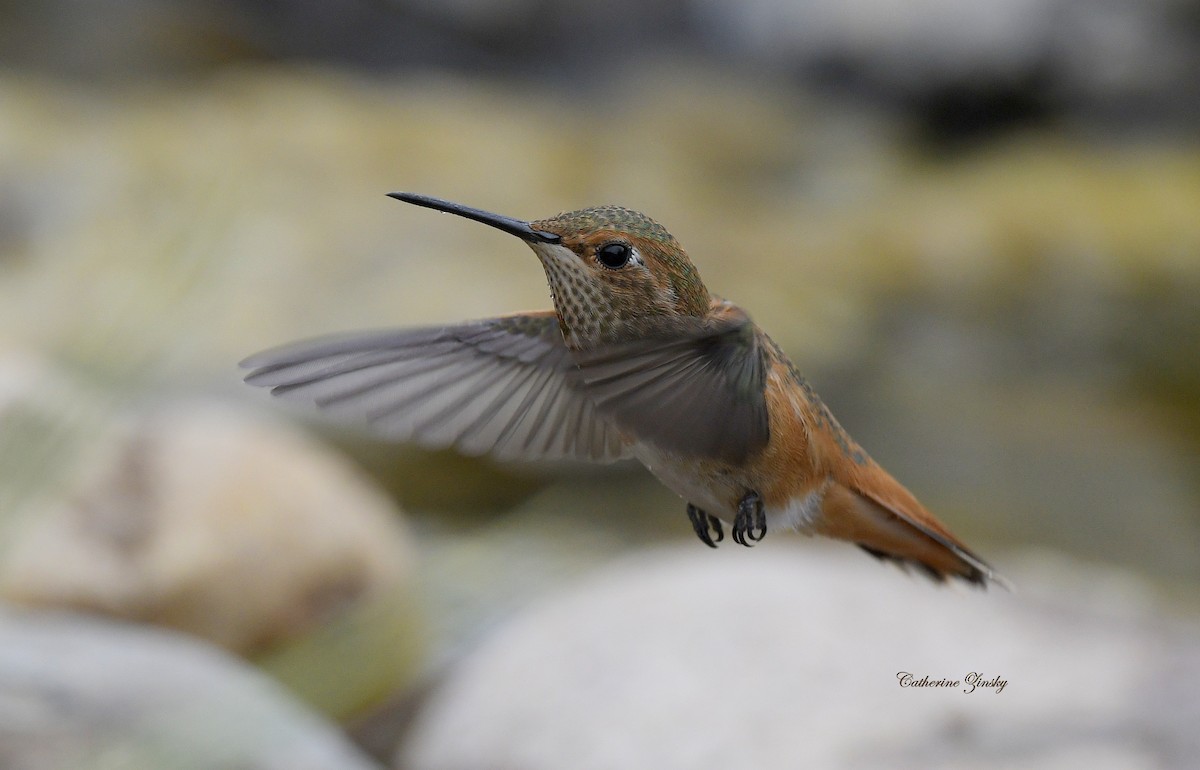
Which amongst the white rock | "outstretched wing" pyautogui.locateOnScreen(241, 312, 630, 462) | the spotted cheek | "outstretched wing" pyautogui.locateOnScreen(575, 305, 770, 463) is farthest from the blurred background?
"outstretched wing" pyautogui.locateOnScreen(575, 305, 770, 463)

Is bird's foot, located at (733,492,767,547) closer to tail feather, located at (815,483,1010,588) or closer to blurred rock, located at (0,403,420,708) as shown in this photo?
tail feather, located at (815,483,1010,588)

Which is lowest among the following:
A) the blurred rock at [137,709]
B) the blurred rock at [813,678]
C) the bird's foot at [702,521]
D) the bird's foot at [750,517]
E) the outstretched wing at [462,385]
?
the blurred rock at [813,678]

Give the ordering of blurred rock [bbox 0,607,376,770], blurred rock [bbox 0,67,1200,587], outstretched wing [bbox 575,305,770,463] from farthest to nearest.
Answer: blurred rock [bbox 0,67,1200,587], blurred rock [bbox 0,607,376,770], outstretched wing [bbox 575,305,770,463]

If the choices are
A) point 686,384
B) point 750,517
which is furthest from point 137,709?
point 686,384

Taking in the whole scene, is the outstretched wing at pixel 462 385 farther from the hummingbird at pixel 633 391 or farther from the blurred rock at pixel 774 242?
the blurred rock at pixel 774 242

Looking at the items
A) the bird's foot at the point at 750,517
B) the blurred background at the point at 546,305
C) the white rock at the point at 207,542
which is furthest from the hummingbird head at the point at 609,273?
the white rock at the point at 207,542

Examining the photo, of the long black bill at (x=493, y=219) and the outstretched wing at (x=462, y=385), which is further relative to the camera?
the outstretched wing at (x=462, y=385)

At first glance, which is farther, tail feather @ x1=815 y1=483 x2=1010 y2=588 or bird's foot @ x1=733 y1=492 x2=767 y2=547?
tail feather @ x1=815 y1=483 x2=1010 y2=588
